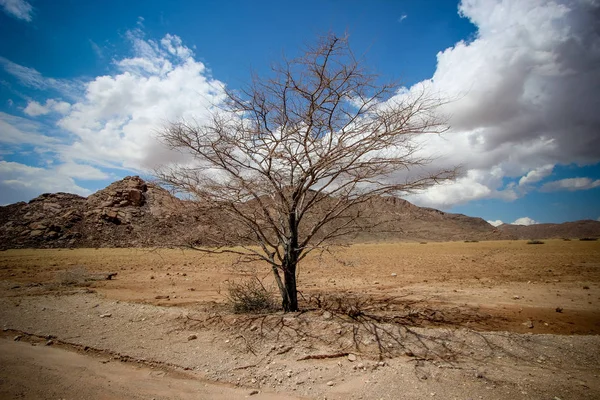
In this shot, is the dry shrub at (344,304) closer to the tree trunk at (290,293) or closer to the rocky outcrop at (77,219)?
the tree trunk at (290,293)

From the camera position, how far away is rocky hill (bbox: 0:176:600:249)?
5.62 metres

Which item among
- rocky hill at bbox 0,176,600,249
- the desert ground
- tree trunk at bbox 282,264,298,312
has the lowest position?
the desert ground

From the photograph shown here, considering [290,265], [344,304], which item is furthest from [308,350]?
[344,304]

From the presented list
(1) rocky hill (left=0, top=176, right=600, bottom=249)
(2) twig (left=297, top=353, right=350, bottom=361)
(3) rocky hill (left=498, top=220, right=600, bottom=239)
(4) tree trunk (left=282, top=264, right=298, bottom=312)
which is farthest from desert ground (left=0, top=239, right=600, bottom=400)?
(3) rocky hill (left=498, top=220, right=600, bottom=239)

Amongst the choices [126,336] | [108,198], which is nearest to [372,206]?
[126,336]

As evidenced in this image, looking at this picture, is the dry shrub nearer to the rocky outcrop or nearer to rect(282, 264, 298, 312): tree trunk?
rect(282, 264, 298, 312): tree trunk

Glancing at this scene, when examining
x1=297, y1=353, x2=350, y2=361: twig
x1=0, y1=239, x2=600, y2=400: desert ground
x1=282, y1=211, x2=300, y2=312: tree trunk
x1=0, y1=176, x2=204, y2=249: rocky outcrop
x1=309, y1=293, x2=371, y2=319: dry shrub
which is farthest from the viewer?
x1=0, y1=176, x2=204, y2=249: rocky outcrop

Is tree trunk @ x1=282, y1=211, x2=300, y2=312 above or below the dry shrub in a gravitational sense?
above

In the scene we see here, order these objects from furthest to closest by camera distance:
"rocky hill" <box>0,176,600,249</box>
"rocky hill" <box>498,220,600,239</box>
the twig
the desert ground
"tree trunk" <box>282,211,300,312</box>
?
1. "rocky hill" <box>498,220,600,239</box>
2. "tree trunk" <box>282,211,300,312</box>
3. "rocky hill" <box>0,176,600,249</box>
4. the twig
5. the desert ground

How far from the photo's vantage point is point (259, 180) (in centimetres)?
584

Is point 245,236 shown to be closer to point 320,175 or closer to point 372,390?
point 320,175

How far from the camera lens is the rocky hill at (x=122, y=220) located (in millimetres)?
5617

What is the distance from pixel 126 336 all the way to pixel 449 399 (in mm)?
5104

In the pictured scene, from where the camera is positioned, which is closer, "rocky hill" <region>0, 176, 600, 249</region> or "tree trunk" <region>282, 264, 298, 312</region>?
"rocky hill" <region>0, 176, 600, 249</region>
